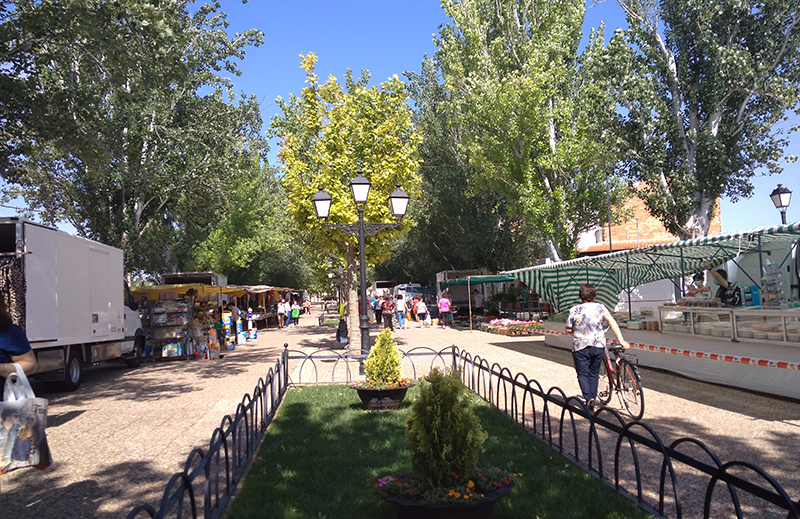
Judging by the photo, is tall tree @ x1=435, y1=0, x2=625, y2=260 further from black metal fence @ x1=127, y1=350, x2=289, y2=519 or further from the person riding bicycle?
black metal fence @ x1=127, y1=350, x2=289, y2=519

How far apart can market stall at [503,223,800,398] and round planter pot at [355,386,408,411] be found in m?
5.44

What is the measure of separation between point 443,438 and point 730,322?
7658mm

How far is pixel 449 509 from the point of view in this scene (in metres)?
3.81

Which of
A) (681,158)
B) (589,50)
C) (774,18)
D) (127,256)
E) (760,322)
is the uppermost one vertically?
(589,50)

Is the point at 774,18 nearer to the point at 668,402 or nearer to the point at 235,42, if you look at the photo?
the point at 668,402

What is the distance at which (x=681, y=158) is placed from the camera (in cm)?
1977

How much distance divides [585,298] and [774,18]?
606 inches

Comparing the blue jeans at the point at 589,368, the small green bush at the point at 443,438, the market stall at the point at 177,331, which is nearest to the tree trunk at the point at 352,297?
Result: the market stall at the point at 177,331

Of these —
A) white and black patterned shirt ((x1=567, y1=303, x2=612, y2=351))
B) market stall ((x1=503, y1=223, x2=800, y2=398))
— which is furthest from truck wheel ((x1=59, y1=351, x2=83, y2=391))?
market stall ((x1=503, y1=223, x2=800, y2=398))

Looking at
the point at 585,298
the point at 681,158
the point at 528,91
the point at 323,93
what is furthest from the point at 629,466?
the point at 528,91

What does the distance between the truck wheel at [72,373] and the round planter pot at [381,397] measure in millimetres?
6954

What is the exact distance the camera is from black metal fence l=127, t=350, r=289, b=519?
135 inches

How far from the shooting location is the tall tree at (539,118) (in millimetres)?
22391

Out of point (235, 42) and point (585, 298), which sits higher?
point (235, 42)
